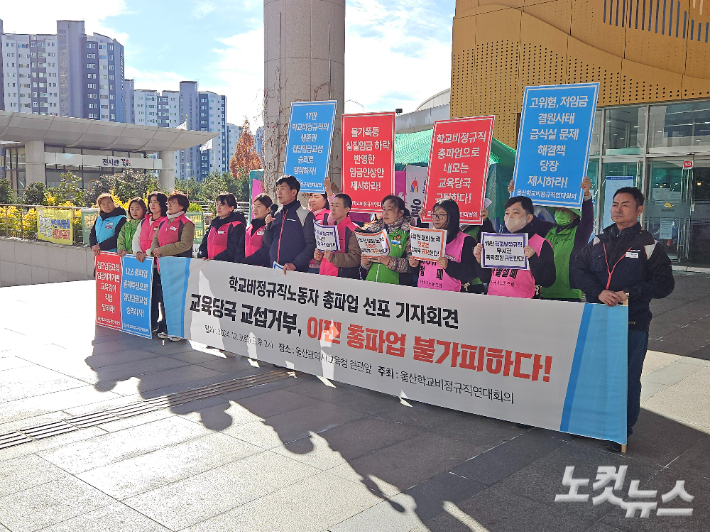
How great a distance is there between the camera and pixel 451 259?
18.6 ft

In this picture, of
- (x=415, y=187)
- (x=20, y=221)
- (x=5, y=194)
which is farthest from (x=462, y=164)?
(x=5, y=194)

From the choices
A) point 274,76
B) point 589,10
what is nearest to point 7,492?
point 274,76

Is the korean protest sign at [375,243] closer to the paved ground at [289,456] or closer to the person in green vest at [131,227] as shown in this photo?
the paved ground at [289,456]

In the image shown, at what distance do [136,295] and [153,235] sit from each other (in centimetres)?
81

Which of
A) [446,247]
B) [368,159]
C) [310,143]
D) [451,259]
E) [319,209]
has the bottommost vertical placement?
[451,259]

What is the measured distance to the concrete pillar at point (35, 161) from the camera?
48.7m

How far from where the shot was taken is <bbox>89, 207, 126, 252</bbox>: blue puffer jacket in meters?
8.87

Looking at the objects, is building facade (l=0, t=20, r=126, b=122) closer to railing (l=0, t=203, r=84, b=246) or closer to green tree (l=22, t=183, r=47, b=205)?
green tree (l=22, t=183, r=47, b=205)

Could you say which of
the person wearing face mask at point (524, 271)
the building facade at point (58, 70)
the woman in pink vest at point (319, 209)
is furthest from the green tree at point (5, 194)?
the building facade at point (58, 70)

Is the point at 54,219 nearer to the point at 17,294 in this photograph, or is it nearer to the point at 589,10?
the point at 17,294

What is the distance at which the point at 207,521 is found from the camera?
3.46 m

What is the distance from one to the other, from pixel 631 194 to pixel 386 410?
259 centimetres

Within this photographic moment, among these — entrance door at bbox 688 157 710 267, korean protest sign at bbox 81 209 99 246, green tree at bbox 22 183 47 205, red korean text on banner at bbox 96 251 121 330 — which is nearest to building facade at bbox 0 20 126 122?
green tree at bbox 22 183 47 205

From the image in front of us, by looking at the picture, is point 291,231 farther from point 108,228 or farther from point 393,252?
point 108,228
